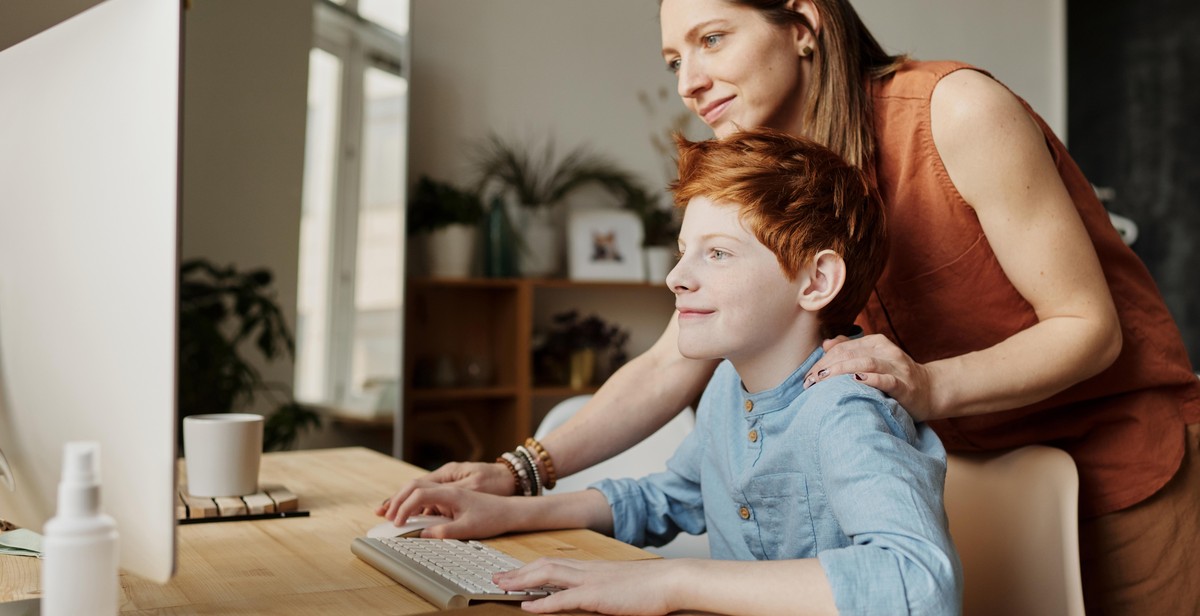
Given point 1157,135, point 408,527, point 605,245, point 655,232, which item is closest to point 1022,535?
point 408,527

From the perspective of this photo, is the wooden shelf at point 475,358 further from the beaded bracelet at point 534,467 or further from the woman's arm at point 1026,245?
the woman's arm at point 1026,245

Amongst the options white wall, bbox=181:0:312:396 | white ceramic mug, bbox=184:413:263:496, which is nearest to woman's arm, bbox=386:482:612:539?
white ceramic mug, bbox=184:413:263:496

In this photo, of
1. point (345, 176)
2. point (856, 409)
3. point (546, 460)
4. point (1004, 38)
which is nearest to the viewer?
point (856, 409)

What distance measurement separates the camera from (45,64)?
2.41ft

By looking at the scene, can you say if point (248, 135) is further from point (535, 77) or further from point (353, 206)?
point (535, 77)

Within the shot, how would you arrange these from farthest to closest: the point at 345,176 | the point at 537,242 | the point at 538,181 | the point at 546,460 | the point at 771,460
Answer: the point at 538,181
the point at 537,242
the point at 345,176
the point at 546,460
the point at 771,460

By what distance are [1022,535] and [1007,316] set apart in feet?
0.80

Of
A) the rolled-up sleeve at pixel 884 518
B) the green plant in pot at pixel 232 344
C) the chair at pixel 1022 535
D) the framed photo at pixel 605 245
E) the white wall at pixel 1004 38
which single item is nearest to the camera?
the rolled-up sleeve at pixel 884 518

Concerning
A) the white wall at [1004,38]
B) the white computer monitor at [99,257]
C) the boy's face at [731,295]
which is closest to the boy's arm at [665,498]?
the boy's face at [731,295]

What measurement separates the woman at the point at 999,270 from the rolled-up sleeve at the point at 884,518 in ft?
0.89

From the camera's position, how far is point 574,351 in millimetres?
4422

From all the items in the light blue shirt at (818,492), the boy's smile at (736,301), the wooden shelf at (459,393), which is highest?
the boy's smile at (736,301)

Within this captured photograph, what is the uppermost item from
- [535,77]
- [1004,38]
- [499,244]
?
[1004,38]

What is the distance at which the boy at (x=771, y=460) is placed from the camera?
0.77 metres
